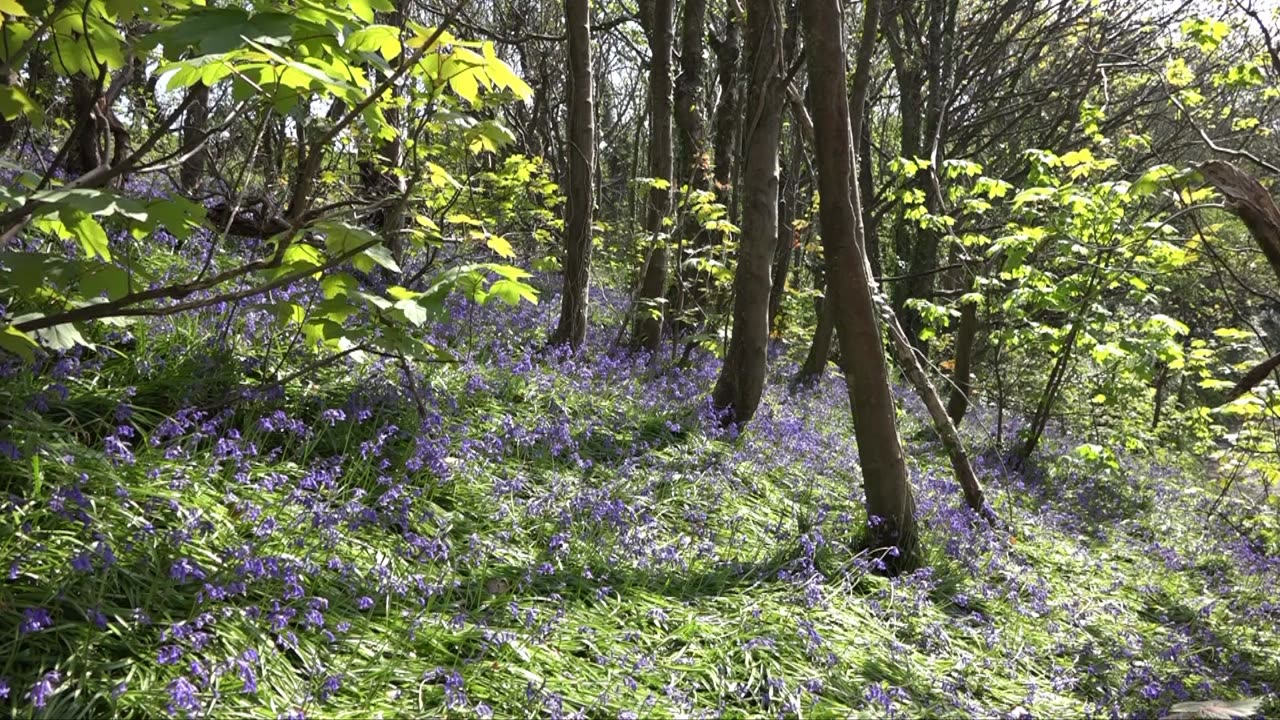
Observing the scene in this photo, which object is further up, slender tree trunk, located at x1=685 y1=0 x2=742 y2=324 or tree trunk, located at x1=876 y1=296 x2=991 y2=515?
slender tree trunk, located at x1=685 y1=0 x2=742 y2=324

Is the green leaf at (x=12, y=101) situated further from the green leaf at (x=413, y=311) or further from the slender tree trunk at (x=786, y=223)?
the slender tree trunk at (x=786, y=223)

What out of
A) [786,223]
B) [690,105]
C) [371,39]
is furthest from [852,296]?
[786,223]

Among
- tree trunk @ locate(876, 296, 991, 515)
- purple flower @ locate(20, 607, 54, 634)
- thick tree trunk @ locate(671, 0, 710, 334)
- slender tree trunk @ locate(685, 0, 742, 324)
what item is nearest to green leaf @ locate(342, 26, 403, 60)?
purple flower @ locate(20, 607, 54, 634)

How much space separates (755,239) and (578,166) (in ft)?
4.94

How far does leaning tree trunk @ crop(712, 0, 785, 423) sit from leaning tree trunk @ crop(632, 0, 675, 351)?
5.06ft

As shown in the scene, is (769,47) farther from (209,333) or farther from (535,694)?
(535,694)

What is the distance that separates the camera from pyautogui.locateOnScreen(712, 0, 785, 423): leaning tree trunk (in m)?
6.07

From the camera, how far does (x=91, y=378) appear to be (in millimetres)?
3668

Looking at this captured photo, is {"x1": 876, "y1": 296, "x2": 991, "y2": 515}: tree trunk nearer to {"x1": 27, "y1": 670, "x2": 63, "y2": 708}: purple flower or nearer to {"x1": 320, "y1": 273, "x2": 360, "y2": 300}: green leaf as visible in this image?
{"x1": 320, "y1": 273, "x2": 360, "y2": 300}: green leaf

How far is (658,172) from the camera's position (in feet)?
28.9

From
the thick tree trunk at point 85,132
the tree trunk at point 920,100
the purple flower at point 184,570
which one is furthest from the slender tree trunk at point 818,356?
the purple flower at point 184,570

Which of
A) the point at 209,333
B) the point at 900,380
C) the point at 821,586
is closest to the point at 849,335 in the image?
the point at 821,586

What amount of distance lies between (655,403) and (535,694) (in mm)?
3712

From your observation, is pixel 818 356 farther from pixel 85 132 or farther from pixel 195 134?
pixel 85 132
